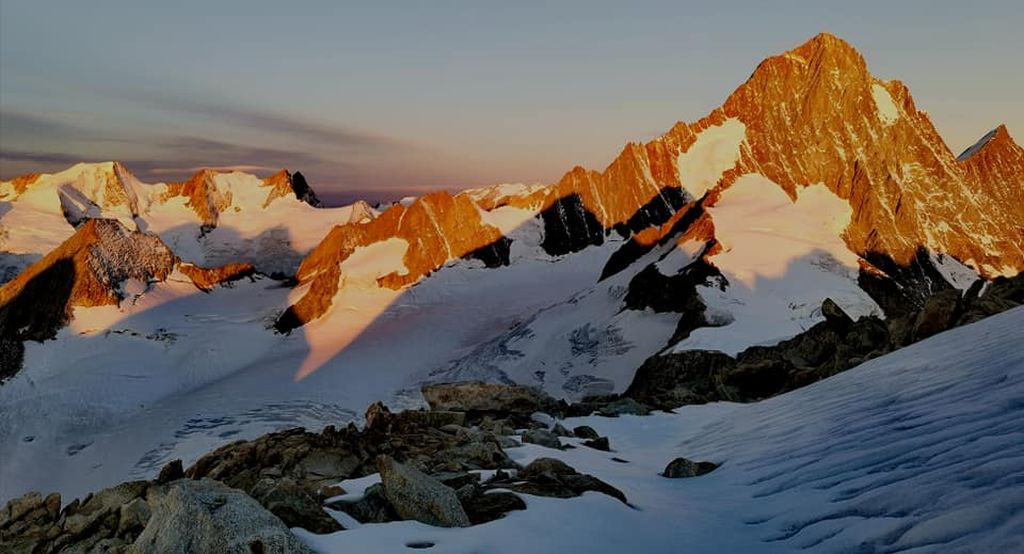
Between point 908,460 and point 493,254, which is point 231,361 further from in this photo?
point 908,460

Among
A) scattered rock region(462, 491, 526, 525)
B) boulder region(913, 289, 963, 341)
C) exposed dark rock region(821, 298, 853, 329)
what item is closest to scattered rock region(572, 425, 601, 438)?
scattered rock region(462, 491, 526, 525)

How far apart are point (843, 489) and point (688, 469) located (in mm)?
4937

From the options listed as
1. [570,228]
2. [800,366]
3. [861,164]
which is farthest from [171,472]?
[570,228]

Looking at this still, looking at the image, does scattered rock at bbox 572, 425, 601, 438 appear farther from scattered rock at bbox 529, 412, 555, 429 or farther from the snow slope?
the snow slope

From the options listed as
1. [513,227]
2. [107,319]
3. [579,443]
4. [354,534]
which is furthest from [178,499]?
[513,227]

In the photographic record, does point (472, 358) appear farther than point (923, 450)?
Yes

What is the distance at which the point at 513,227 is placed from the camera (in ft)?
579

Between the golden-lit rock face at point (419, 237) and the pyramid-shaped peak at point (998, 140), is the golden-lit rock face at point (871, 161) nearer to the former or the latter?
the pyramid-shaped peak at point (998, 140)

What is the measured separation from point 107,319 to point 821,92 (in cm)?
13148

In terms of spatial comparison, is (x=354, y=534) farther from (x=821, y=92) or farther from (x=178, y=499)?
(x=821, y=92)

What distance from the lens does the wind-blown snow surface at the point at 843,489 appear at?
711 centimetres

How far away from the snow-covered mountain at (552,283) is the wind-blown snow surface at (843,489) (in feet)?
61.9

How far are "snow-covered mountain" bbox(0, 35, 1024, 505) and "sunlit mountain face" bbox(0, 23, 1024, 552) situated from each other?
63cm

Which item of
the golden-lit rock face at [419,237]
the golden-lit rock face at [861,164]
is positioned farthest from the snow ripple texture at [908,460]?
the golden-lit rock face at [419,237]
